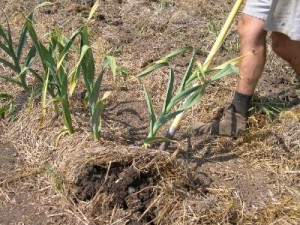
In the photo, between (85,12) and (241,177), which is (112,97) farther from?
(85,12)

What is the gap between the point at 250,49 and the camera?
2.86m

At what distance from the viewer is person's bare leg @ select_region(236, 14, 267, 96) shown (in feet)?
9.30

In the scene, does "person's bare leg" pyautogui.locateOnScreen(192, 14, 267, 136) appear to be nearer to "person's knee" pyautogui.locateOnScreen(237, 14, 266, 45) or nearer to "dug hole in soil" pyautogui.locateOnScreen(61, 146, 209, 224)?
"person's knee" pyautogui.locateOnScreen(237, 14, 266, 45)

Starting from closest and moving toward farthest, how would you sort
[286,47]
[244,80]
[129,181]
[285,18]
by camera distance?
[129,181]
[285,18]
[286,47]
[244,80]

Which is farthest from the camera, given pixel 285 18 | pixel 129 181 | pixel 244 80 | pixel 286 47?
pixel 244 80

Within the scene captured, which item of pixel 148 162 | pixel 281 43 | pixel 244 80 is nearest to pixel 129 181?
pixel 148 162

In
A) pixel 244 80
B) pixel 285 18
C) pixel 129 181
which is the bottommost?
pixel 129 181

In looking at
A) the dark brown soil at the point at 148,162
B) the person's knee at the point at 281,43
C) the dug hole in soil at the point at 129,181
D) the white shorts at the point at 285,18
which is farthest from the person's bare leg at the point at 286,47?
the dug hole in soil at the point at 129,181

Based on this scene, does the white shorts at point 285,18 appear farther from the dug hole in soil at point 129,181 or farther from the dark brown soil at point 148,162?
the dug hole in soil at point 129,181

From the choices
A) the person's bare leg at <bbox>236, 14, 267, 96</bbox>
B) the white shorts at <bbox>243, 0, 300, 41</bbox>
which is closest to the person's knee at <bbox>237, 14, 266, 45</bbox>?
the person's bare leg at <bbox>236, 14, 267, 96</bbox>

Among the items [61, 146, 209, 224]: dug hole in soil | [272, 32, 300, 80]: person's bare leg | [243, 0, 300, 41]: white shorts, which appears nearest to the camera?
[61, 146, 209, 224]: dug hole in soil

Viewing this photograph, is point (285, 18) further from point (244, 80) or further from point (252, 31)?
point (244, 80)

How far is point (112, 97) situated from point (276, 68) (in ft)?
3.76

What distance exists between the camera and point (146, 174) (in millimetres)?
2369
